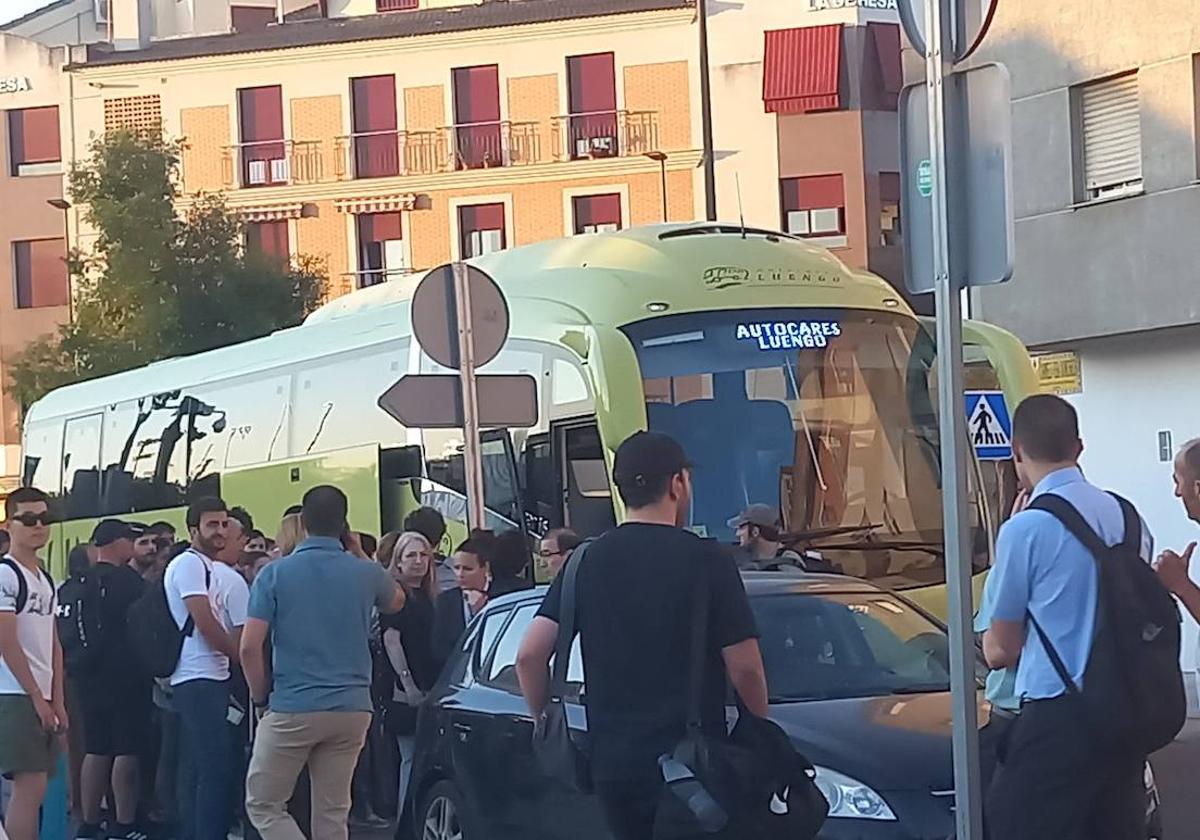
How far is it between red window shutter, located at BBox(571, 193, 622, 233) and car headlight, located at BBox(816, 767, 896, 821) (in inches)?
1524

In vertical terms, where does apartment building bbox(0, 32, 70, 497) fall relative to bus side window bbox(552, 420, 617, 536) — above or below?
above

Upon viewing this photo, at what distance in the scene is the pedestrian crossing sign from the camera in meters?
15.4

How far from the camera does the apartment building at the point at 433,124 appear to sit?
45750mm

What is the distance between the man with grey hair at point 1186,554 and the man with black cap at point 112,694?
649 cm

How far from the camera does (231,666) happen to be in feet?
36.0

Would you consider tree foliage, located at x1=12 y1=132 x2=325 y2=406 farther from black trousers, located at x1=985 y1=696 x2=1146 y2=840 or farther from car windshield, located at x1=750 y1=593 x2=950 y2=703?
black trousers, located at x1=985 y1=696 x2=1146 y2=840

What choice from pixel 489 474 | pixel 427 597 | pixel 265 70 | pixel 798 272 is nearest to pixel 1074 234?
pixel 798 272

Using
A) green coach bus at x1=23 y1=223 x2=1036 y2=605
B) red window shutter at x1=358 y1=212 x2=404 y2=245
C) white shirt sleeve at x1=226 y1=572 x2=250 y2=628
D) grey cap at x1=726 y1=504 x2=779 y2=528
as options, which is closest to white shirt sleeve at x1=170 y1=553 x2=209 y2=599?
white shirt sleeve at x1=226 y1=572 x2=250 y2=628

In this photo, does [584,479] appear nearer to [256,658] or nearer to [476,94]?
[256,658]

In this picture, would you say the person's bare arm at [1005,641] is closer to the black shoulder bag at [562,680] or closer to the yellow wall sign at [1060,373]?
the black shoulder bag at [562,680]

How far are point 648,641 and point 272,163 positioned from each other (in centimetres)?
4265

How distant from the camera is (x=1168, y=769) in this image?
14.8 meters

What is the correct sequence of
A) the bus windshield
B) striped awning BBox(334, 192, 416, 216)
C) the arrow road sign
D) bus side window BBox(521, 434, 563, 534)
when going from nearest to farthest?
the arrow road sign < the bus windshield < bus side window BBox(521, 434, 563, 534) < striped awning BBox(334, 192, 416, 216)

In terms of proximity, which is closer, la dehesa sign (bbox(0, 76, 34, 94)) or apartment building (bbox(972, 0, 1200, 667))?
apartment building (bbox(972, 0, 1200, 667))
